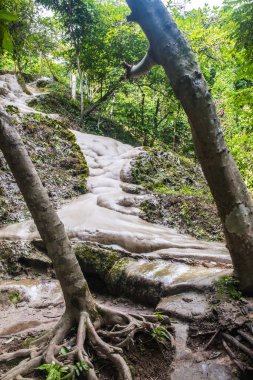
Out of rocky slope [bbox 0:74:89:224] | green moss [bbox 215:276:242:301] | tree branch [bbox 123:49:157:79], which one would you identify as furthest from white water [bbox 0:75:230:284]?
tree branch [bbox 123:49:157:79]

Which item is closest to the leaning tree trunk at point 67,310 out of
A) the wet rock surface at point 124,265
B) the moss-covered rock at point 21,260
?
the wet rock surface at point 124,265

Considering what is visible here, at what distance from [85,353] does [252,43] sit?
4362 mm

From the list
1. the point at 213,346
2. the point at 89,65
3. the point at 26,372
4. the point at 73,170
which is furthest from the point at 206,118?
the point at 89,65

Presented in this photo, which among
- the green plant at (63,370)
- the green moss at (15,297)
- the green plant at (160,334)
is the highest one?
the green plant at (160,334)

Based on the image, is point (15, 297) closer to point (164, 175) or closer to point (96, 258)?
point (96, 258)

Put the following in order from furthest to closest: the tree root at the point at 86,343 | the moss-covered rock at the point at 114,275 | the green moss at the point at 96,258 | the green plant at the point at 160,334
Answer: the green moss at the point at 96,258 < the moss-covered rock at the point at 114,275 < the green plant at the point at 160,334 < the tree root at the point at 86,343

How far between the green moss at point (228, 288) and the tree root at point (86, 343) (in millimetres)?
720

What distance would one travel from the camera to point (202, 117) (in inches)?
129

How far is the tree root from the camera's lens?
290 cm

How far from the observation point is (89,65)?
661 inches

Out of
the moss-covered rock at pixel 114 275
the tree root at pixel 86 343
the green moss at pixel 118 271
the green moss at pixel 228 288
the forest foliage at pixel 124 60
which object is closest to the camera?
the tree root at pixel 86 343

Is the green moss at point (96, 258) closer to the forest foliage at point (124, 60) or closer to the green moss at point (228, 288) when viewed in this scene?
the green moss at point (228, 288)

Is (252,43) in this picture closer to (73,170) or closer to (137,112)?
(73,170)

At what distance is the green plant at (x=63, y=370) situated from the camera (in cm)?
271
